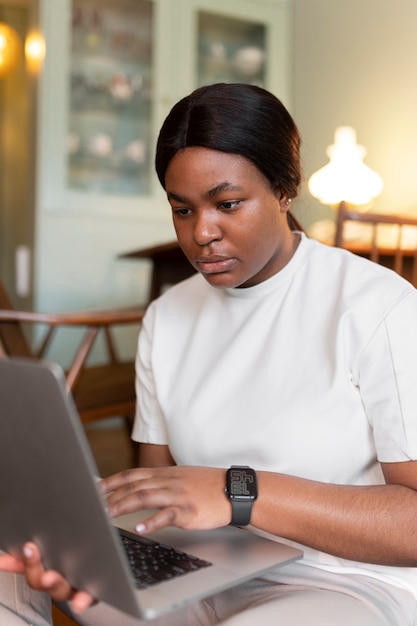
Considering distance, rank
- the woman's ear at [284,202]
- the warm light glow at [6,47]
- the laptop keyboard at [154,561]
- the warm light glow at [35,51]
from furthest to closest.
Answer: the warm light glow at [6,47], the warm light glow at [35,51], the woman's ear at [284,202], the laptop keyboard at [154,561]

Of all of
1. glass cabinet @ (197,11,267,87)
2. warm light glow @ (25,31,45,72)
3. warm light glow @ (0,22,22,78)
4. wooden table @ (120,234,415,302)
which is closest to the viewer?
wooden table @ (120,234,415,302)

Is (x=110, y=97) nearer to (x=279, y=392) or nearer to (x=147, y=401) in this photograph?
(x=147, y=401)

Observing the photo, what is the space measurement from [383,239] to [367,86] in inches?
36.8

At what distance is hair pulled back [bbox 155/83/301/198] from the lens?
2.95ft

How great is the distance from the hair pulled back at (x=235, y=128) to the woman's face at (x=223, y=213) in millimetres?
13

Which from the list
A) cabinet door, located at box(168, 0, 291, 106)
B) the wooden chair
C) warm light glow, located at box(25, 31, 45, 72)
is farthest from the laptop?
cabinet door, located at box(168, 0, 291, 106)

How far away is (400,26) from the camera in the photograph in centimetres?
276

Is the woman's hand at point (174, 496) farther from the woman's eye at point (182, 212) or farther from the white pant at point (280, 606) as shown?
the woman's eye at point (182, 212)

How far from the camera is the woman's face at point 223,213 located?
897mm

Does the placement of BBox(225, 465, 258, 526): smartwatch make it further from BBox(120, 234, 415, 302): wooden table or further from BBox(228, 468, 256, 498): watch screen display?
BBox(120, 234, 415, 302): wooden table

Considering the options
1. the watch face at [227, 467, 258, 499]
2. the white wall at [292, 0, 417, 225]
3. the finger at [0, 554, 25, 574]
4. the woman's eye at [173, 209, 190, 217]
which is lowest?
the finger at [0, 554, 25, 574]

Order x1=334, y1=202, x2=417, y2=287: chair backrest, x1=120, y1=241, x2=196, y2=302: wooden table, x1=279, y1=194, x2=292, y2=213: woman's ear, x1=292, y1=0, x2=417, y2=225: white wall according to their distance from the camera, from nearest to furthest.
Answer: x1=279, y1=194, x2=292, y2=213: woman's ear
x1=334, y1=202, x2=417, y2=287: chair backrest
x1=120, y1=241, x2=196, y2=302: wooden table
x1=292, y1=0, x2=417, y2=225: white wall

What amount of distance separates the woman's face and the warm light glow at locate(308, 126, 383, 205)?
73.9 inches

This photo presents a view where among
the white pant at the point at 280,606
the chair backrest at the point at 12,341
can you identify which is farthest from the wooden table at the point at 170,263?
the white pant at the point at 280,606
